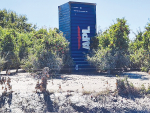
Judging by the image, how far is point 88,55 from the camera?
14.9m

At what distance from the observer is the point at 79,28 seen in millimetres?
15000

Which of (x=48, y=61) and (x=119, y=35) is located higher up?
(x=119, y=35)

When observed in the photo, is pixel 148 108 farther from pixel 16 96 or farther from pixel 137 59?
pixel 137 59

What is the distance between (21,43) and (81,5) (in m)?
5.28

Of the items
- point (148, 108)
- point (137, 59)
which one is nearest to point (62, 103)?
point (148, 108)

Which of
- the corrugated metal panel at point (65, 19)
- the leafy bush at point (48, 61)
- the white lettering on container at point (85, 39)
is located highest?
the corrugated metal panel at point (65, 19)

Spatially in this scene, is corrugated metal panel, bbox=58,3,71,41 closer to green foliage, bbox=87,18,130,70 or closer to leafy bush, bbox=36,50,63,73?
green foliage, bbox=87,18,130,70

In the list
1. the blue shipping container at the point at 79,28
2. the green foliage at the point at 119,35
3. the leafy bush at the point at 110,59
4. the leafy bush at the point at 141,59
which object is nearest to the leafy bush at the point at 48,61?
the leafy bush at the point at 110,59

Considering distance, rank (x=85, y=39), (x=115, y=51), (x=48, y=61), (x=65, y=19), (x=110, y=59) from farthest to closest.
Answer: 1. (x=65, y=19)
2. (x=85, y=39)
3. (x=115, y=51)
4. (x=110, y=59)
5. (x=48, y=61)

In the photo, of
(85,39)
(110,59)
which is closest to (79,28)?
(85,39)

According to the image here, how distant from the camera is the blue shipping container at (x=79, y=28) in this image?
48.9 feet

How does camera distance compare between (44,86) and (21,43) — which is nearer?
(44,86)

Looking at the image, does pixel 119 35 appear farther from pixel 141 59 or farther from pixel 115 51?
pixel 141 59

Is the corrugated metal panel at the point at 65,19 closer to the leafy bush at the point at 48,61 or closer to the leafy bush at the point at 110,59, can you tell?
the leafy bush at the point at 110,59
